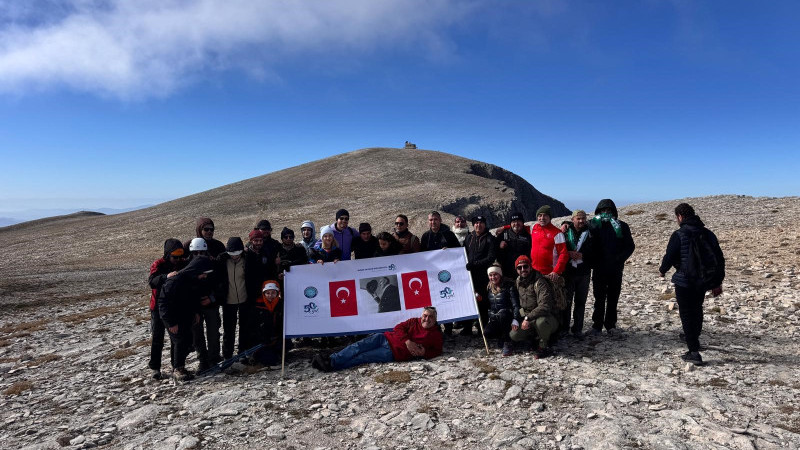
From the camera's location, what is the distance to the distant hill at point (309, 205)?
179 feet

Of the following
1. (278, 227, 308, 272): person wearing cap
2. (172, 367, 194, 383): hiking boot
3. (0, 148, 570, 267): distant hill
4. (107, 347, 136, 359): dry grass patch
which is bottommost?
(107, 347, 136, 359): dry grass patch

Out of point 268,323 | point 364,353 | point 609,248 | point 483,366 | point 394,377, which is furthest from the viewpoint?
point 609,248

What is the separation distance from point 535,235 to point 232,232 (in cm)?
5338

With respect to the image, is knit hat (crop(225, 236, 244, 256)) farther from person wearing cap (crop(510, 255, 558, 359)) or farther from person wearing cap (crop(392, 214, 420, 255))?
person wearing cap (crop(510, 255, 558, 359))

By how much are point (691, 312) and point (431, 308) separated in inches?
211

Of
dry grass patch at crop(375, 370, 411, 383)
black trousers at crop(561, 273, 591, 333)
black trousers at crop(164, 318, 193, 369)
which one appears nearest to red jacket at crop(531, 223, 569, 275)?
black trousers at crop(561, 273, 591, 333)

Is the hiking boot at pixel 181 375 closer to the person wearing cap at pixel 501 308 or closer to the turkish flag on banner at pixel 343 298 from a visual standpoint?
the turkish flag on banner at pixel 343 298

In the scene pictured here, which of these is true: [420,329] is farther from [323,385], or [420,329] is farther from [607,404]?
[607,404]

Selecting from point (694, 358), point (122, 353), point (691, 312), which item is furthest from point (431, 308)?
point (122, 353)

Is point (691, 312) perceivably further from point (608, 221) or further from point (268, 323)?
point (268, 323)

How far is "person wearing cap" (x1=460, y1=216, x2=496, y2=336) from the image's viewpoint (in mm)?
10656

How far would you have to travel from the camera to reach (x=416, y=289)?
1073 centimetres

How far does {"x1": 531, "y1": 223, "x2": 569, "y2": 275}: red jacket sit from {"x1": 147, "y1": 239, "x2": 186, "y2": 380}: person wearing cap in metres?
8.20

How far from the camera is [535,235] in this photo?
33.7 feet
